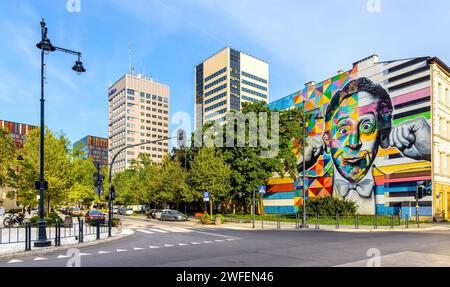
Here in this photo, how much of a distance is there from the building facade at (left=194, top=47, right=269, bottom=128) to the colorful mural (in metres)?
77.7

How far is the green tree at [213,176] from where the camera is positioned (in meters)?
41.0

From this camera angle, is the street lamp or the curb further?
the street lamp

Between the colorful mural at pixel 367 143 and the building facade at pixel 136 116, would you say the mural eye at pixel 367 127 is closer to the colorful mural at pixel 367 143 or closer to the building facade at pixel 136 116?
the colorful mural at pixel 367 143

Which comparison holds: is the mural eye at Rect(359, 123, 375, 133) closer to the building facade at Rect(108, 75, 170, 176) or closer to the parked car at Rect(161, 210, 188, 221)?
the parked car at Rect(161, 210, 188, 221)

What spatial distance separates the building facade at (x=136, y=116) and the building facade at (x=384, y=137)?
415 ft

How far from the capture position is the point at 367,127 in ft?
132

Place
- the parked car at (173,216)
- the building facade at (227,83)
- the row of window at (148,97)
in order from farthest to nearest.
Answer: the row of window at (148,97)
the building facade at (227,83)
the parked car at (173,216)

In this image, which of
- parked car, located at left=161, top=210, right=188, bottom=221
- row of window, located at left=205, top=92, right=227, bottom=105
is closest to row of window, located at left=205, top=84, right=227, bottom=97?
row of window, located at left=205, top=92, right=227, bottom=105

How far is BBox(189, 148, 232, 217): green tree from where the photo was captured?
4103 centimetres

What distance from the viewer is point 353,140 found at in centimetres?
4175

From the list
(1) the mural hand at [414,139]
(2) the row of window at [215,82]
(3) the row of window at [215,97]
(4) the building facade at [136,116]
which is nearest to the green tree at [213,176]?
(1) the mural hand at [414,139]

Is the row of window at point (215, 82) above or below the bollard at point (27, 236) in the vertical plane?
above
